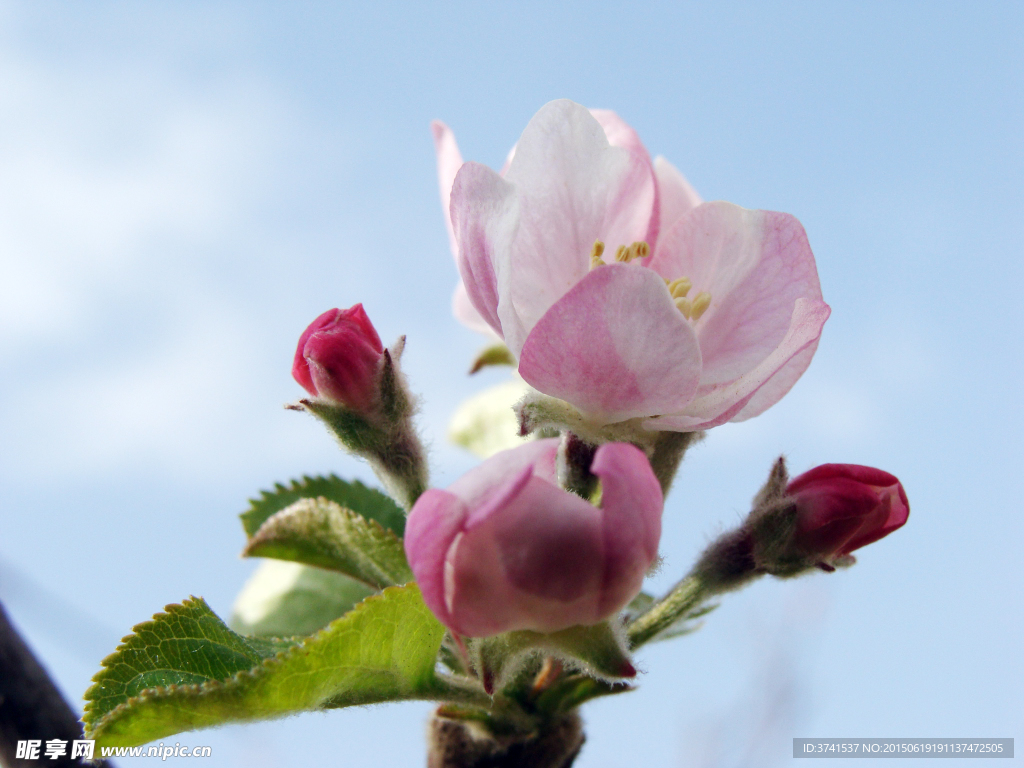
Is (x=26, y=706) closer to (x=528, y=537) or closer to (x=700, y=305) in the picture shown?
(x=528, y=537)

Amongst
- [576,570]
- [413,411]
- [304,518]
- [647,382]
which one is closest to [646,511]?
[576,570]

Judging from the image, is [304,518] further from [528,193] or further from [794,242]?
[794,242]

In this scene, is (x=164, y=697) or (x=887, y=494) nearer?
(x=164, y=697)

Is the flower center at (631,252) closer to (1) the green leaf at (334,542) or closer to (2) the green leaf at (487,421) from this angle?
(1) the green leaf at (334,542)

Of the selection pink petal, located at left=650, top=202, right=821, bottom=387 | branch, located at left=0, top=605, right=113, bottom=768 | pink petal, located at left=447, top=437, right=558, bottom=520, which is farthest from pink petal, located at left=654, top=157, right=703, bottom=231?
branch, located at left=0, top=605, right=113, bottom=768

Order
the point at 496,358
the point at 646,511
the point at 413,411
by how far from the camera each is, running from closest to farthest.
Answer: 1. the point at 646,511
2. the point at 413,411
3. the point at 496,358

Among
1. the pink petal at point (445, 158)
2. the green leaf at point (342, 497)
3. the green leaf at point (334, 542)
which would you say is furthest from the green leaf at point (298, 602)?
the pink petal at point (445, 158)
